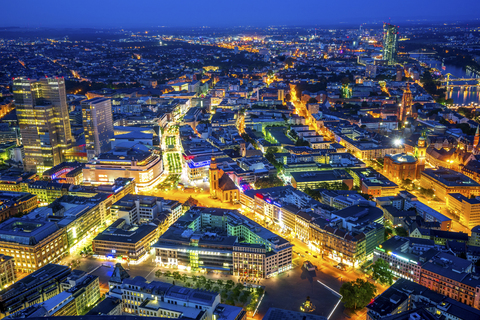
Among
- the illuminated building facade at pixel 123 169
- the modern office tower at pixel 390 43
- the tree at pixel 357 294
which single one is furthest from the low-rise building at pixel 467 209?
the modern office tower at pixel 390 43

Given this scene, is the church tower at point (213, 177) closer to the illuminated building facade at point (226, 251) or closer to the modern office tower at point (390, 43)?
the illuminated building facade at point (226, 251)

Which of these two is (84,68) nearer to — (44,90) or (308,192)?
(44,90)

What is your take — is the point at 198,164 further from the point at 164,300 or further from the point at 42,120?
the point at 164,300

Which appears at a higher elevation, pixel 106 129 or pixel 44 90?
pixel 44 90

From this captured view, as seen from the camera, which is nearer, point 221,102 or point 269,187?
point 269,187

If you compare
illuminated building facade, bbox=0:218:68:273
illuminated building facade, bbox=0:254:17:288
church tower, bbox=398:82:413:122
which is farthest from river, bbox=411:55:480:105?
illuminated building facade, bbox=0:254:17:288

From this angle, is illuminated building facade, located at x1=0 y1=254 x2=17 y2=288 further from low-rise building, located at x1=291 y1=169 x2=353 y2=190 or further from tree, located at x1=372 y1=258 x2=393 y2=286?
low-rise building, located at x1=291 y1=169 x2=353 y2=190

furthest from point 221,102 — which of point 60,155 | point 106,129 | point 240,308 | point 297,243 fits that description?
point 240,308
